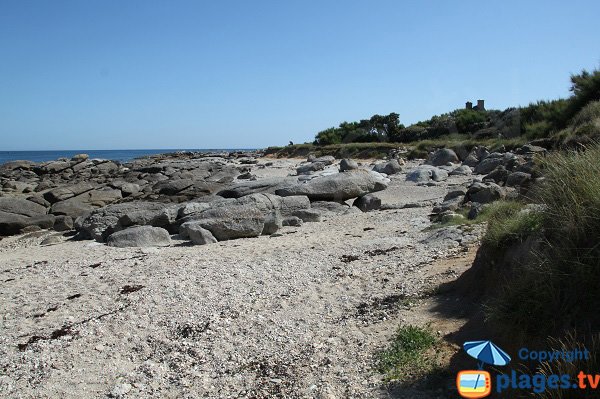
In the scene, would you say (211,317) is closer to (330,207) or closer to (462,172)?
(330,207)

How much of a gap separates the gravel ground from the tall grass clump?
57.4 inches

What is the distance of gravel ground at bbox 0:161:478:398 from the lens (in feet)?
17.3

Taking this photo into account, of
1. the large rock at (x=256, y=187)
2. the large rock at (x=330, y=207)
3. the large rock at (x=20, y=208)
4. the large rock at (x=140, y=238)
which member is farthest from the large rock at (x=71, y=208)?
the large rock at (x=330, y=207)

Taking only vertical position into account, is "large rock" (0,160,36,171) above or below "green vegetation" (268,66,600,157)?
below

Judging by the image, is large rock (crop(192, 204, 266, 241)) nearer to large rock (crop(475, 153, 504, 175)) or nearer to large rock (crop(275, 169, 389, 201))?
large rock (crop(275, 169, 389, 201))

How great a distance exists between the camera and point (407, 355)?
493 centimetres

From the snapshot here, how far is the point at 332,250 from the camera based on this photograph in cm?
1054

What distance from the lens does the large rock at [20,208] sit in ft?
59.7

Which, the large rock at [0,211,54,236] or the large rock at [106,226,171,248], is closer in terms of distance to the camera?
the large rock at [106,226,171,248]

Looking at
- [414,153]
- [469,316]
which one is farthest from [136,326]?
[414,153]

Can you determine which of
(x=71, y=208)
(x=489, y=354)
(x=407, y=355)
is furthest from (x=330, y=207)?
(x=489, y=354)

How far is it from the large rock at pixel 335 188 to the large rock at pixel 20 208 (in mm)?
9280

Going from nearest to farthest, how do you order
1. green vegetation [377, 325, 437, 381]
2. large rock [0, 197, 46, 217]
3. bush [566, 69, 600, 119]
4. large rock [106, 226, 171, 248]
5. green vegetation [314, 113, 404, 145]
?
green vegetation [377, 325, 437, 381] → large rock [106, 226, 171, 248] → large rock [0, 197, 46, 217] → bush [566, 69, 600, 119] → green vegetation [314, 113, 404, 145]

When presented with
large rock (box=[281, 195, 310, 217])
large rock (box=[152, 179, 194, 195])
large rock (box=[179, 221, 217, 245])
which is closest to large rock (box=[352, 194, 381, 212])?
large rock (box=[281, 195, 310, 217])
